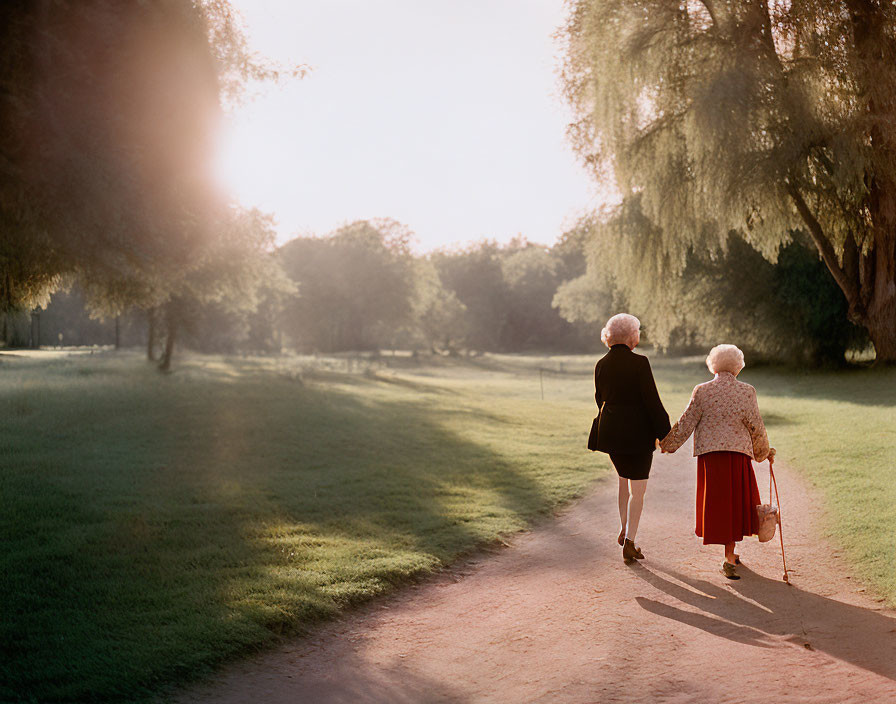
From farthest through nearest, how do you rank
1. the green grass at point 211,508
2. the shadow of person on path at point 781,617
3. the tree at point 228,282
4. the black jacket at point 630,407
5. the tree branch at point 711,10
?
the tree at point 228,282, the tree branch at point 711,10, the black jacket at point 630,407, the green grass at point 211,508, the shadow of person on path at point 781,617

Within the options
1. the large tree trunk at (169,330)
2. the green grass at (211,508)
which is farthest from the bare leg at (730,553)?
the large tree trunk at (169,330)

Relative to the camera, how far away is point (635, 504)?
6504mm

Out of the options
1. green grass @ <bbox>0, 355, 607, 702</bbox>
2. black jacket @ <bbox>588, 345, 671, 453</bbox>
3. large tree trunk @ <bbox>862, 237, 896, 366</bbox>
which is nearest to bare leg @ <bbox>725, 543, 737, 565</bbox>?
black jacket @ <bbox>588, 345, 671, 453</bbox>

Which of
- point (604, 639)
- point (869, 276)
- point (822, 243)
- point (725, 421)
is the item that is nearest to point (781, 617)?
point (604, 639)

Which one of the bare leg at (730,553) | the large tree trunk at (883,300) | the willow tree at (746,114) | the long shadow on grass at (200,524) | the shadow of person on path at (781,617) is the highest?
the willow tree at (746,114)

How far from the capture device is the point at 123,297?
1155 cm

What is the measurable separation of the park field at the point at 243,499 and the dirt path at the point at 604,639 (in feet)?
1.46

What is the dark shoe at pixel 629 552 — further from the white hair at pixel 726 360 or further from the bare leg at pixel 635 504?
the white hair at pixel 726 360

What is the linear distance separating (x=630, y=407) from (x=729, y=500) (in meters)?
1.11

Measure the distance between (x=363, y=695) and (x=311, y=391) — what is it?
56.8ft

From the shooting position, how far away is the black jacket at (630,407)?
20.8 ft

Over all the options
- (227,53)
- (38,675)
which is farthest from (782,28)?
(38,675)

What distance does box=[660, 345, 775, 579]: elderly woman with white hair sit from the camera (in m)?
5.95

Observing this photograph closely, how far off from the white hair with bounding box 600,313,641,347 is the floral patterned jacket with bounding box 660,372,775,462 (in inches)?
29.4
